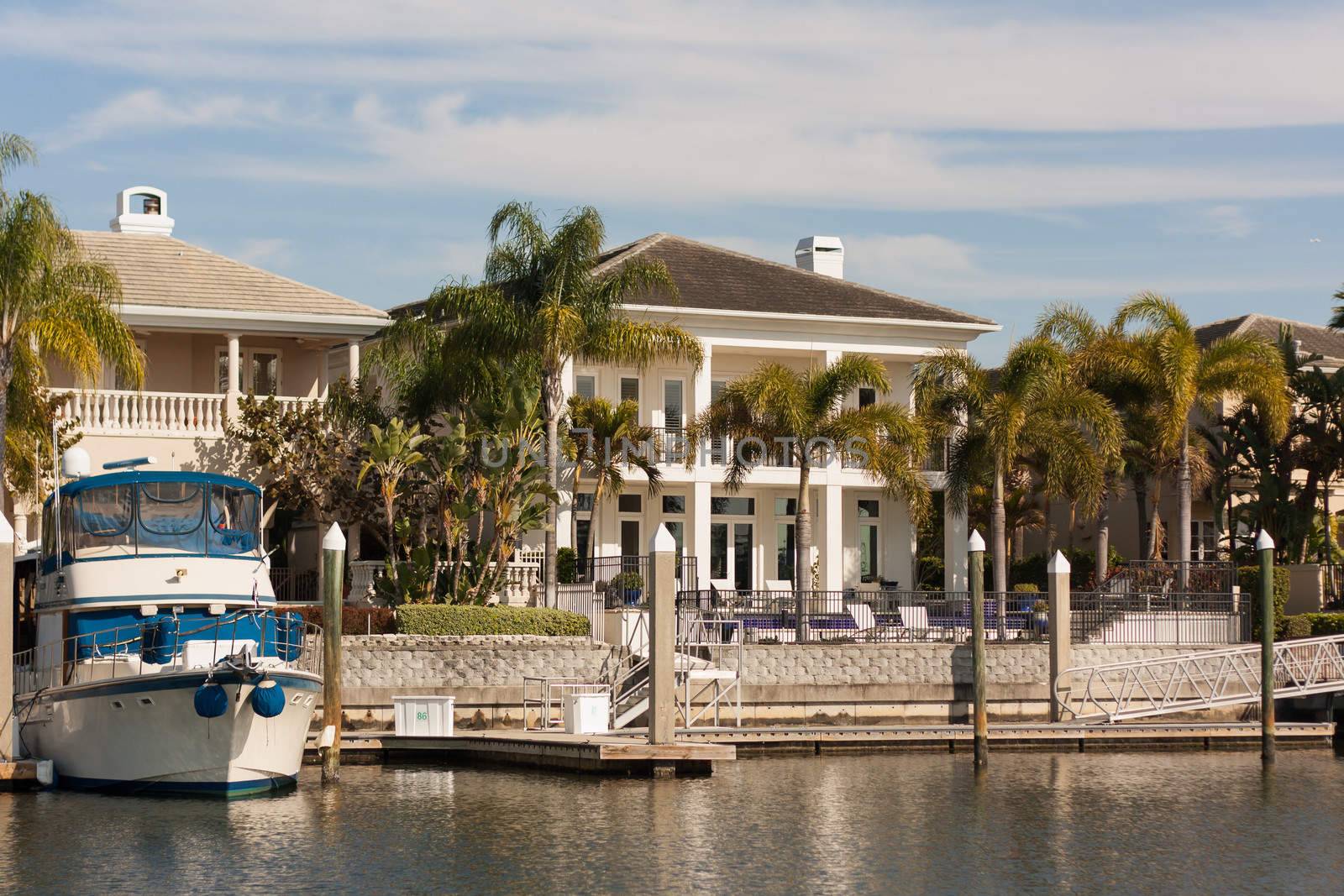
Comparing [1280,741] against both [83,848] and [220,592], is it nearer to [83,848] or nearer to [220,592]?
[220,592]

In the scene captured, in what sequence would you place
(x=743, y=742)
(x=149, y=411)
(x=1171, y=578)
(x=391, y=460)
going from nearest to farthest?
(x=743, y=742) → (x=391, y=460) → (x=149, y=411) → (x=1171, y=578)

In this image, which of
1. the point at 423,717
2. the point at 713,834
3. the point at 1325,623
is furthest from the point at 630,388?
the point at 713,834

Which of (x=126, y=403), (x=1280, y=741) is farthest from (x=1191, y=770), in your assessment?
(x=126, y=403)

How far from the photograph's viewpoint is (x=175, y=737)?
84.1 feet

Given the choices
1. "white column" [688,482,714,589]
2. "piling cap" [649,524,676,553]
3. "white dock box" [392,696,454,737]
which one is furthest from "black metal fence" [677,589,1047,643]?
"piling cap" [649,524,676,553]

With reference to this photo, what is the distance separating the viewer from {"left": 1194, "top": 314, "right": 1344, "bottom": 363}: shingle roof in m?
Answer: 54.3

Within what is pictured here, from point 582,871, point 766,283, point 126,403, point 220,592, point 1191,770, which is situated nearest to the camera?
point 582,871

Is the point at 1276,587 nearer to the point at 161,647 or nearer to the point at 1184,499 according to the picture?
the point at 1184,499

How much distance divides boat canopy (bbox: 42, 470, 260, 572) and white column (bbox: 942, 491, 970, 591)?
19934 millimetres

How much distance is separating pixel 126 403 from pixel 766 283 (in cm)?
1591

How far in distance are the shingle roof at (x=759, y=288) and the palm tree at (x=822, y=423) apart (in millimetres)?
3719

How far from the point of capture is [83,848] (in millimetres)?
22266

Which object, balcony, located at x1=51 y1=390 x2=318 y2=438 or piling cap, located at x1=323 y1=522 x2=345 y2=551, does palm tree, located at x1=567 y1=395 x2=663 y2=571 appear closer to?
balcony, located at x1=51 y1=390 x2=318 y2=438

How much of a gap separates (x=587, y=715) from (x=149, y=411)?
12627mm
